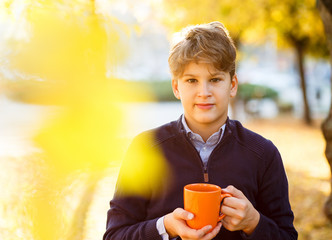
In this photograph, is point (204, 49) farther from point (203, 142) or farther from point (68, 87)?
point (68, 87)

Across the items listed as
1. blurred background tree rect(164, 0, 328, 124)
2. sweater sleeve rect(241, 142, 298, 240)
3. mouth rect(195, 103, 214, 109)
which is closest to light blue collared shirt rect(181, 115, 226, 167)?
mouth rect(195, 103, 214, 109)

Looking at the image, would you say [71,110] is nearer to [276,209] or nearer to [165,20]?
[276,209]

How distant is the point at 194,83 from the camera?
1.74 meters

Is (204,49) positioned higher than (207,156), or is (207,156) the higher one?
(204,49)

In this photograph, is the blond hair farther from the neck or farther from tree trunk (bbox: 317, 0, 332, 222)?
tree trunk (bbox: 317, 0, 332, 222)

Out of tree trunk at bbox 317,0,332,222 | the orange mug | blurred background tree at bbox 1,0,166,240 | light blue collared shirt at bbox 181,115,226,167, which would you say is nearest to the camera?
the orange mug

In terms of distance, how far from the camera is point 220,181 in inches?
67.6

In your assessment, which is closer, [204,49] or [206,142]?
[204,49]

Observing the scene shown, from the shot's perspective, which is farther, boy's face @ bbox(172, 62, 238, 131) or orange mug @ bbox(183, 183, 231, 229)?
boy's face @ bbox(172, 62, 238, 131)

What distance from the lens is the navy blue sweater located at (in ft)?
5.66

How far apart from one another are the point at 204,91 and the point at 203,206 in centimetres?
57

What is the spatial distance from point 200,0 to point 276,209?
27.1 ft

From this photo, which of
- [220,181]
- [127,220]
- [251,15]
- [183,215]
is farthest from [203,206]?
[251,15]

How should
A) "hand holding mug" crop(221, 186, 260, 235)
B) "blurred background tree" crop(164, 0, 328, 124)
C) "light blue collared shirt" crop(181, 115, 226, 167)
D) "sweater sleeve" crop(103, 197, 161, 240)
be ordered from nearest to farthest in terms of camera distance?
1. "hand holding mug" crop(221, 186, 260, 235)
2. "sweater sleeve" crop(103, 197, 161, 240)
3. "light blue collared shirt" crop(181, 115, 226, 167)
4. "blurred background tree" crop(164, 0, 328, 124)
